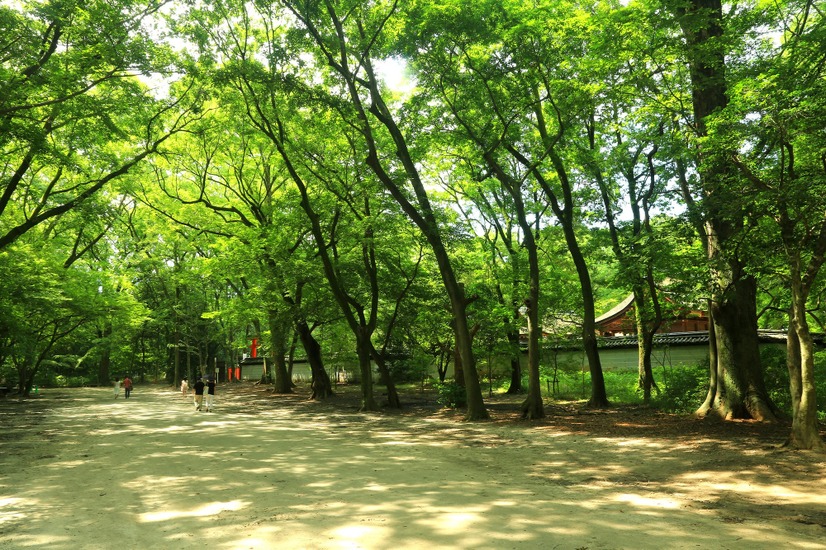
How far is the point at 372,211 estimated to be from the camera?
1817cm

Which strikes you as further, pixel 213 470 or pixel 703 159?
pixel 703 159

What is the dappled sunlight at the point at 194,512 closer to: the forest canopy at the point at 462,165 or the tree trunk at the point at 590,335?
the forest canopy at the point at 462,165

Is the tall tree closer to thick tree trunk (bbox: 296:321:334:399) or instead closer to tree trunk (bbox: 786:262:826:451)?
tree trunk (bbox: 786:262:826:451)

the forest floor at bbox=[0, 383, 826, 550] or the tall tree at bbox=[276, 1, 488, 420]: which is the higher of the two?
the tall tree at bbox=[276, 1, 488, 420]

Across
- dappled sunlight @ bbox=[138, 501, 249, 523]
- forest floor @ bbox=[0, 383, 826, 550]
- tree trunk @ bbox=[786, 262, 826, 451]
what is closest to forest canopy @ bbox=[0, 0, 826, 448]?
tree trunk @ bbox=[786, 262, 826, 451]

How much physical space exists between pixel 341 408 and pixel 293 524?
15.3 metres

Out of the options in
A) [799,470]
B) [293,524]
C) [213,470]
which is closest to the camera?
[293,524]

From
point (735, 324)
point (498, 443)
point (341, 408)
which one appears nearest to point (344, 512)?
point (498, 443)

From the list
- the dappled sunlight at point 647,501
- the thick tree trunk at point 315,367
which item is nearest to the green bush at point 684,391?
the dappled sunlight at point 647,501

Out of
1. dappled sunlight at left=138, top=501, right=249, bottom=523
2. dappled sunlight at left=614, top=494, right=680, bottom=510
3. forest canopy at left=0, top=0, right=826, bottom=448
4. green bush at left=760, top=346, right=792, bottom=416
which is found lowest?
dappled sunlight at left=614, top=494, right=680, bottom=510

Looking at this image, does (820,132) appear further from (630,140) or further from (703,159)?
(630,140)

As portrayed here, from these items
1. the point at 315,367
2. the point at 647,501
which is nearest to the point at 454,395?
the point at 315,367

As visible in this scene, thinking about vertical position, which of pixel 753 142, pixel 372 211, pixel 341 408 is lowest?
pixel 341 408

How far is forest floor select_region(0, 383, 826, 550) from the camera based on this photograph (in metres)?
5.07
